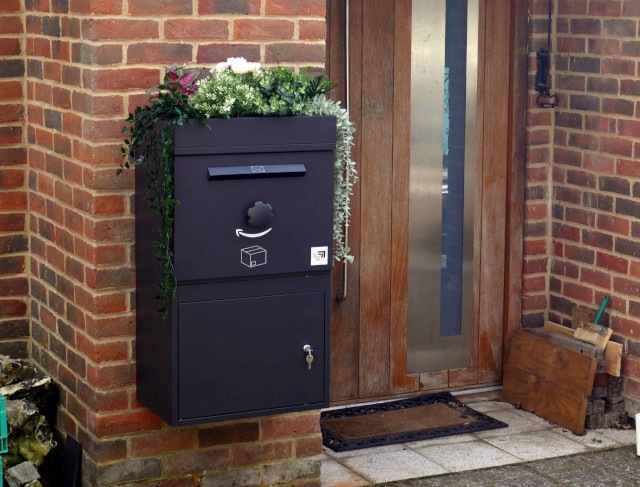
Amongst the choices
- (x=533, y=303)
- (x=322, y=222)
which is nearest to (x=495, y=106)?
(x=533, y=303)

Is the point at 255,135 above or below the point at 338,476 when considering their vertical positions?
above

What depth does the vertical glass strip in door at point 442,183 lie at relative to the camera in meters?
5.25

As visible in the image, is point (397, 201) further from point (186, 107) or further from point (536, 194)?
point (186, 107)

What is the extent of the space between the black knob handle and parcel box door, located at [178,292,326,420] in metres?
0.29

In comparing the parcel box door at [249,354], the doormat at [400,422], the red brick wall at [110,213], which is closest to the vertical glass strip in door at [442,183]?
the doormat at [400,422]

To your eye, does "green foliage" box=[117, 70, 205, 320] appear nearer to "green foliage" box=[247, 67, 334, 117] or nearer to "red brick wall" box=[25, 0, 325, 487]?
"red brick wall" box=[25, 0, 325, 487]

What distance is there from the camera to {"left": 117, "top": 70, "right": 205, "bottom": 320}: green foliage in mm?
3572

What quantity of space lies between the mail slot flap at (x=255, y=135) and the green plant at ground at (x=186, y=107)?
3 cm

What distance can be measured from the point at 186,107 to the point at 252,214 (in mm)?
431

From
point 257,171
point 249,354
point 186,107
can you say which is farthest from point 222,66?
point 249,354

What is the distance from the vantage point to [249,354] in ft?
12.6

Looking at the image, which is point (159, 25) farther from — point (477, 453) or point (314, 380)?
point (477, 453)

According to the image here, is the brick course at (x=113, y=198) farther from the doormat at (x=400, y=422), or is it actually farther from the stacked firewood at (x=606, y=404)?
the doormat at (x=400, y=422)

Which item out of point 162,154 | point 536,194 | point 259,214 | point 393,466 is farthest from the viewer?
point 536,194
